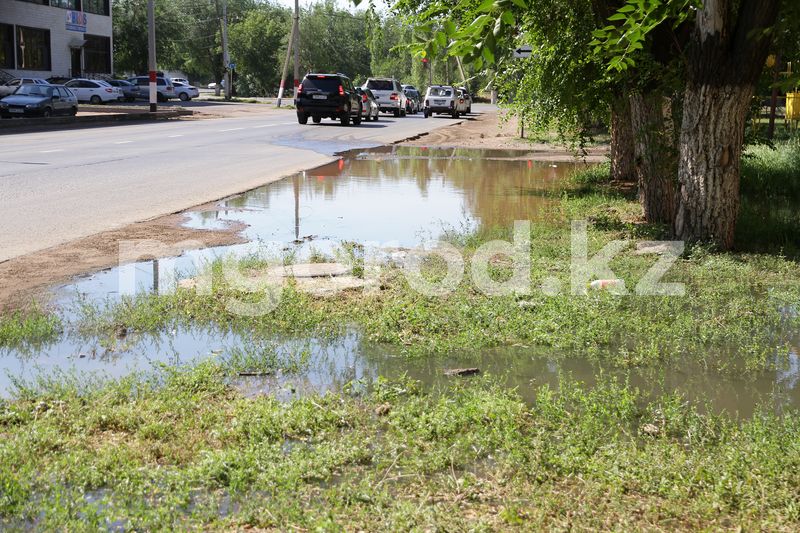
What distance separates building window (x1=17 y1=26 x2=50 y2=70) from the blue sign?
2336 millimetres

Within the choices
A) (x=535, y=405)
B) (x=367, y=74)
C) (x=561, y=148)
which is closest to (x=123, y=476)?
(x=535, y=405)

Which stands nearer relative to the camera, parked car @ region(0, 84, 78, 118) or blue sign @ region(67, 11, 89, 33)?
parked car @ region(0, 84, 78, 118)

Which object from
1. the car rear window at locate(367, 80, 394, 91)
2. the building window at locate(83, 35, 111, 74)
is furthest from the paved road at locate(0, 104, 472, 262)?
the building window at locate(83, 35, 111, 74)

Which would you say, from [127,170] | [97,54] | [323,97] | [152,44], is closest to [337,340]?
[127,170]

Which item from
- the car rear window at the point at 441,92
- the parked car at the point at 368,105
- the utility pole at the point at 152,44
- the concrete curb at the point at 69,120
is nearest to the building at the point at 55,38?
the utility pole at the point at 152,44

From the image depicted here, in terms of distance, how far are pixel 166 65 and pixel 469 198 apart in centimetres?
8262

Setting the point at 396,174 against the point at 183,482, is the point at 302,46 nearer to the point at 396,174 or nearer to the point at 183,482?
the point at 396,174

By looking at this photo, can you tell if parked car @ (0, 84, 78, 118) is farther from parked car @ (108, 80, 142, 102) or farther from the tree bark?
the tree bark

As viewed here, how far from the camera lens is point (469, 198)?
1518cm

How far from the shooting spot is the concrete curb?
30.8 meters

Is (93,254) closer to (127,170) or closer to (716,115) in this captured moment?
(716,115)

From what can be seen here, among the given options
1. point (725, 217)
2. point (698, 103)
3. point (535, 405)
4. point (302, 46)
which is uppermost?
point (302, 46)

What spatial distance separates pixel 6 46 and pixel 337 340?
164ft

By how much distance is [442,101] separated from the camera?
167ft
